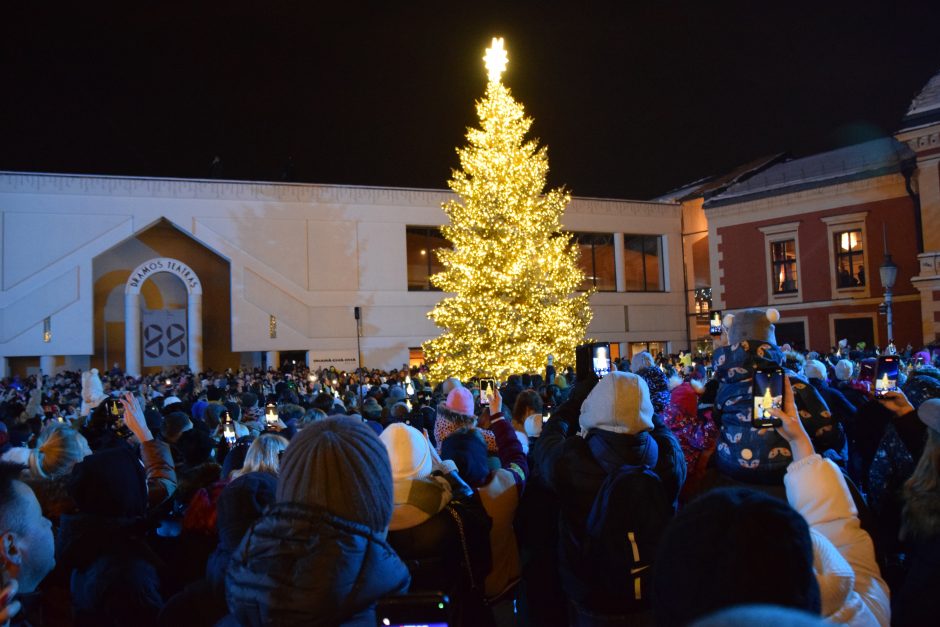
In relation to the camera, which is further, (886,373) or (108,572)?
(886,373)

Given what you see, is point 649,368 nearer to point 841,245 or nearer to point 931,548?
point 931,548

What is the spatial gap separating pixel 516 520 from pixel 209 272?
29.8 m

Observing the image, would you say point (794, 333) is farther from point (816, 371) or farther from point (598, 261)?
point (816, 371)

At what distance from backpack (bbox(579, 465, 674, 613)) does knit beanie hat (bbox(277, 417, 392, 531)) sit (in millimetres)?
1296

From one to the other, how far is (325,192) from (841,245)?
2092cm

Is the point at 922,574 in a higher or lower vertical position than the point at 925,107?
lower

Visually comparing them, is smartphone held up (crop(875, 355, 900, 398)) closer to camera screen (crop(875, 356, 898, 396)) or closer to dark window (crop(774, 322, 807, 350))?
camera screen (crop(875, 356, 898, 396))

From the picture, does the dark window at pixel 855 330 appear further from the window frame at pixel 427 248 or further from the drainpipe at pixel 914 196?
the window frame at pixel 427 248

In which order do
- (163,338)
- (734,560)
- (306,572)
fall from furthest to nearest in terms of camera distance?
1. (163,338)
2. (306,572)
3. (734,560)

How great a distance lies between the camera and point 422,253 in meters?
33.2

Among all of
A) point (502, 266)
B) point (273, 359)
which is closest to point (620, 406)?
point (502, 266)

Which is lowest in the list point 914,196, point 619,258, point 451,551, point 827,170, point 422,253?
point 451,551

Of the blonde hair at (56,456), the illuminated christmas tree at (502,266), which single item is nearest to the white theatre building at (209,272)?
the illuminated christmas tree at (502,266)

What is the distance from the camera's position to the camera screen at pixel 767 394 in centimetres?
334
